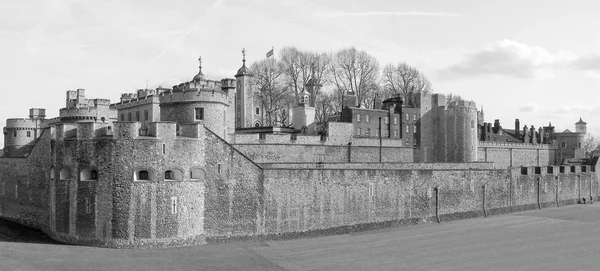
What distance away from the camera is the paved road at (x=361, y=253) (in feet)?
88.8

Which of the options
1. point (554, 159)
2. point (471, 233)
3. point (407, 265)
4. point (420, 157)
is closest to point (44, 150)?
point (407, 265)

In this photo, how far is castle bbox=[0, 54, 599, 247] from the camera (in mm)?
30219

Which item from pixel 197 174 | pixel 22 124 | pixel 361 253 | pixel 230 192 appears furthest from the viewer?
pixel 22 124

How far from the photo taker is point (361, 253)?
3059 cm

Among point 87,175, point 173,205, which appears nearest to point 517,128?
point 173,205

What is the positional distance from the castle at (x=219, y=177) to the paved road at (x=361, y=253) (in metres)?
1.33

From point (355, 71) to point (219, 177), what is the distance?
46.0 m

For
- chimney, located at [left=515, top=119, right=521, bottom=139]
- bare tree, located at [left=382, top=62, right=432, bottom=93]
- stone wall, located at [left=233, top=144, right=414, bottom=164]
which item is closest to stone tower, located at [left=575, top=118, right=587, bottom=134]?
chimney, located at [left=515, top=119, right=521, bottom=139]

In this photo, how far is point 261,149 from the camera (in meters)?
45.6

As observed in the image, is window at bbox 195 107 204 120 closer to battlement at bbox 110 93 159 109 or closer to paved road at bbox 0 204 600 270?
battlement at bbox 110 93 159 109

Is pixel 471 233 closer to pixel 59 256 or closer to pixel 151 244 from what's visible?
pixel 151 244

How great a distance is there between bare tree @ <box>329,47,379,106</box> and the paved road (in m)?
38.1

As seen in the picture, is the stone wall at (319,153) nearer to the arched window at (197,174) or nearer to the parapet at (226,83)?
the parapet at (226,83)

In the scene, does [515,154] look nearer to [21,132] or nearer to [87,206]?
[21,132]
